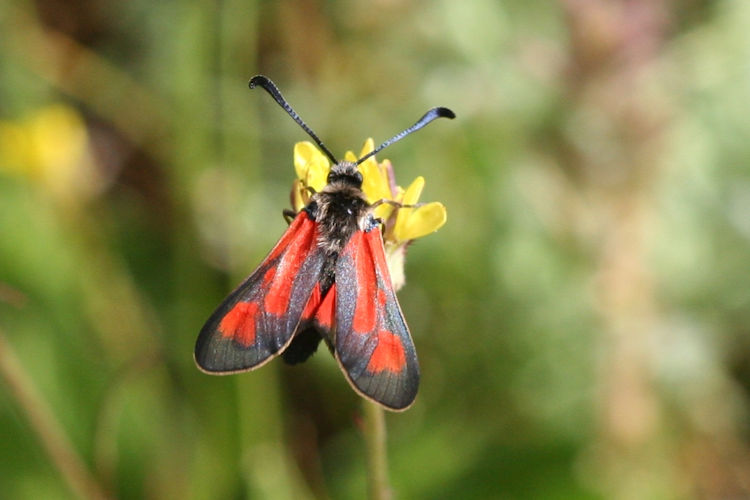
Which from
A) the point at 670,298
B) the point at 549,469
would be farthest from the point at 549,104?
the point at 549,469

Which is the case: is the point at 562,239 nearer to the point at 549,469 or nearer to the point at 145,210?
the point at 549,469

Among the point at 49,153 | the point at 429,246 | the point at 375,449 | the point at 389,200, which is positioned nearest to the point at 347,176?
the point at 389,200

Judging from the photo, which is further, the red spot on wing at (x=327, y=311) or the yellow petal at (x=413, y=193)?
the yellow petal at (x=413, y=193)

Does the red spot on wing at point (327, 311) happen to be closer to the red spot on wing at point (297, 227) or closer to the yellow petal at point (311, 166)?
the red spot on wing at point (297, 227)

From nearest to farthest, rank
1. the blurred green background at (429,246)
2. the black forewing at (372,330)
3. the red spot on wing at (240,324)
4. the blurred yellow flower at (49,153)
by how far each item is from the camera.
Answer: the black forewing at (372,330), the red spot on wing at (240,324), the blurred green background at (429,246), the blurred yellow flower at (49,153)

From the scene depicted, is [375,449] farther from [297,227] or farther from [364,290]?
[297,227]

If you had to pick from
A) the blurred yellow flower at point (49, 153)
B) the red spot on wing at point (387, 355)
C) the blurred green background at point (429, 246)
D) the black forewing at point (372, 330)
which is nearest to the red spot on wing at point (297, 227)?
the black forewing at point (372, 330)
